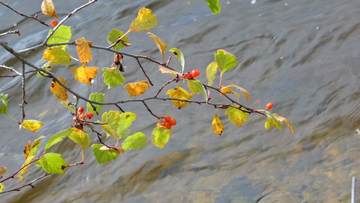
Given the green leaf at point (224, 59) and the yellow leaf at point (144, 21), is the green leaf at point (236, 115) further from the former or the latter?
the yellow leaf at point (144, 21)

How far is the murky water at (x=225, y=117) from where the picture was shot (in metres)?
1.55

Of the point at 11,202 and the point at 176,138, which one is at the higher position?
the point at 11,202

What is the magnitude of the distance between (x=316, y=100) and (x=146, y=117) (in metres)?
1.03

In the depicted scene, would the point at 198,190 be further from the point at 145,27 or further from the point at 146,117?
the point at 145,27

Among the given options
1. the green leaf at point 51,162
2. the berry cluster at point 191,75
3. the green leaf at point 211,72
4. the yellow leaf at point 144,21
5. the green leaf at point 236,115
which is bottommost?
the green leaf at point 236,115

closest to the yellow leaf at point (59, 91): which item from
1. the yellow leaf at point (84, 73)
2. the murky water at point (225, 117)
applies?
the yellow leaf at point (84, 73)

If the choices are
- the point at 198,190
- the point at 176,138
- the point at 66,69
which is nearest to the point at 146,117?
the point at 176,138

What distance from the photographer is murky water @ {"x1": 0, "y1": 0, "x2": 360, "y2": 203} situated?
155 cm

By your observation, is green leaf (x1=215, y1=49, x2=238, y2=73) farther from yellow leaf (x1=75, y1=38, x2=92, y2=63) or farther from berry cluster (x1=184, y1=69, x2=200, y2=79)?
yellow leaf (x1=75, y1=38, x2=92, y2=63)

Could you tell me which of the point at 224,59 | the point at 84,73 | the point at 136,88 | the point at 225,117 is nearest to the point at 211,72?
the point at 224,59

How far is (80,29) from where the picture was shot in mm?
2688

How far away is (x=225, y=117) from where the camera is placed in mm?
1913

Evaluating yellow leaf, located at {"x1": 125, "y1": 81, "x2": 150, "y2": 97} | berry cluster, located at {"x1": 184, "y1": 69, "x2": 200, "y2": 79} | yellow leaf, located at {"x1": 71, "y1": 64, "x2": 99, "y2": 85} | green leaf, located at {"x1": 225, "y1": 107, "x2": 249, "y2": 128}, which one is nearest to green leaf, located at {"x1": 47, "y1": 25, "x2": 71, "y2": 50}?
yellow leaf, located at {"x1": 71, "y1": 64, "x2": 99, "y2": 85}

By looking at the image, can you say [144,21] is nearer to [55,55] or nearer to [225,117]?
[55,55]
